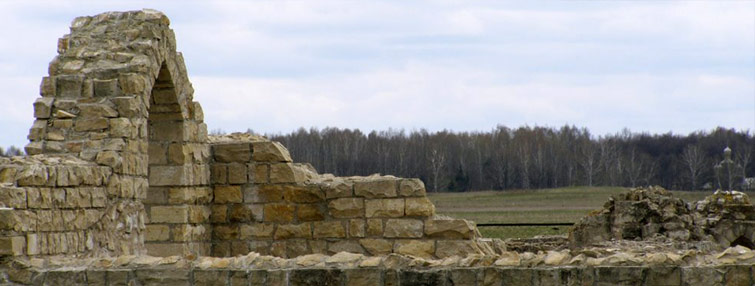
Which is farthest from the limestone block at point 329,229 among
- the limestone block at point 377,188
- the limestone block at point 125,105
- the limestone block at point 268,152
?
the limestone block at point 125,105

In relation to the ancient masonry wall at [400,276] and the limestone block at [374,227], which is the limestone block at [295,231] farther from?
the ancient masonry wall at [400,276]

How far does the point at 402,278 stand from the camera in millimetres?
8430

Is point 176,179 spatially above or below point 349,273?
above

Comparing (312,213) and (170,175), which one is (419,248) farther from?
(170,175)

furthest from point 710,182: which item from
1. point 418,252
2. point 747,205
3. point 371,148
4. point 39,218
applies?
point 39,218

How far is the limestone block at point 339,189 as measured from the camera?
13.1m

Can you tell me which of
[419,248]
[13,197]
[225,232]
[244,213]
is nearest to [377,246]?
[419,248]

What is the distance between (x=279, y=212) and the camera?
13250mm

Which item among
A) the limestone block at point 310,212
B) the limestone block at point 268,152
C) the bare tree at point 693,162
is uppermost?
the bare tree at point 693,162

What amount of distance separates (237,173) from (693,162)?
56.3 metres

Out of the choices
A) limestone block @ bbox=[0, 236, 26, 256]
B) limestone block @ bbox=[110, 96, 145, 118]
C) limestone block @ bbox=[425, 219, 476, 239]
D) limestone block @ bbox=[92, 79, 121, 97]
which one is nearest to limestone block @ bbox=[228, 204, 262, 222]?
limestone block @ bbox=[425, 219, 476, 239]

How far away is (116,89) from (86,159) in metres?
0.86

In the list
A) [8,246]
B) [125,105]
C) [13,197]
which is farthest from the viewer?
[125,105]

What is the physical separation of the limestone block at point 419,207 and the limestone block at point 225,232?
1.88m
